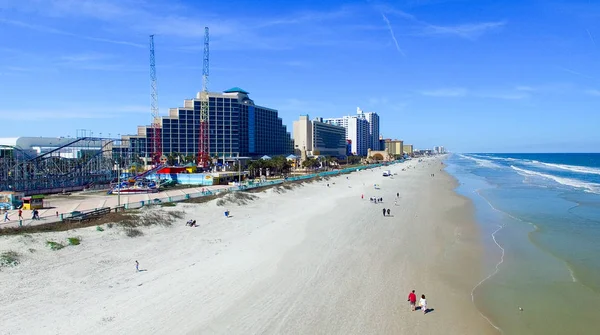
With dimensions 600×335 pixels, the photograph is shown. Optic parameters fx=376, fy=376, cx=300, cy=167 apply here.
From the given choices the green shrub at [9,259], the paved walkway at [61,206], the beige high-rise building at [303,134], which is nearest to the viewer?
the green shrub at [9,259]

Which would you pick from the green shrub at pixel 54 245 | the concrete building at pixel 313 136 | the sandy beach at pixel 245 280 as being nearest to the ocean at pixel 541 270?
the sandy beach at pixel 245 280

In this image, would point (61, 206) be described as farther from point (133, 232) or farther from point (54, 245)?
point (54, 245)

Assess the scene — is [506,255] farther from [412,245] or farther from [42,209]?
[42,209]

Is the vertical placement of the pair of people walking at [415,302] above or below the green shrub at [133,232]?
below

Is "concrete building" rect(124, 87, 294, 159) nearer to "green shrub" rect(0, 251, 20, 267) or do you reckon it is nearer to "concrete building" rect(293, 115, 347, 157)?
"concrete building" rect(293, 115, 347, 157)

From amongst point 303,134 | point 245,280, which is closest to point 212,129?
point 303,134

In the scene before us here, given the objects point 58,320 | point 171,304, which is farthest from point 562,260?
point 58,320

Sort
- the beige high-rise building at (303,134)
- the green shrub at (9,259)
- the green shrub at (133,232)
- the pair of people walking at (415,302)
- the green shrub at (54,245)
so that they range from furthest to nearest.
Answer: the beige high-rise building at (303,134) < the green shrub at (133,232) < the green shrub at (54,245) < the green shrub at (9,259) < the pair of people walking at (415,302)

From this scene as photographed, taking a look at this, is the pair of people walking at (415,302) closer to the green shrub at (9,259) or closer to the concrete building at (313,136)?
the green shrub at (9,259)
